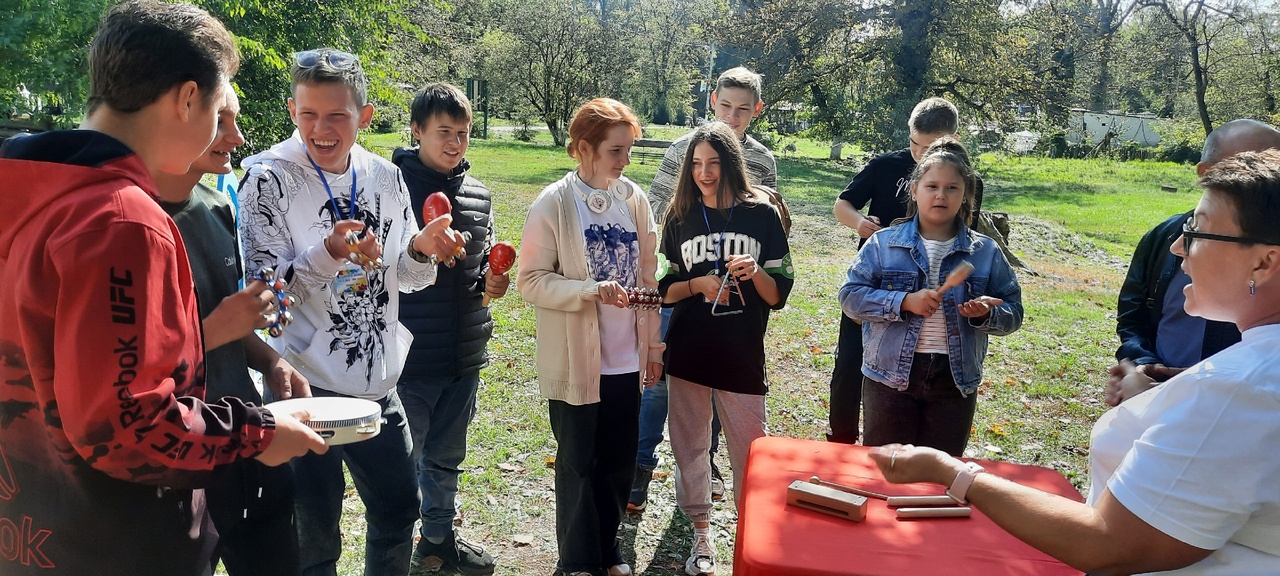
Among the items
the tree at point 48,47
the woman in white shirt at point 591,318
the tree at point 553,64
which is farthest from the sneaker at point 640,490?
the tree at point 553,64

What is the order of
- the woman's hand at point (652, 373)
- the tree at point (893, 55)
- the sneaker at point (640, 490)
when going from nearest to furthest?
the woman's hand at point (652, 373) < the sneaker at point (640, 490) < the tree at point (893, 55)

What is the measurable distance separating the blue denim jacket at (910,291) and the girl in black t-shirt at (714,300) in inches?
17.6

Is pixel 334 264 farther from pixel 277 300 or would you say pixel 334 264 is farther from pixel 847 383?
pixel 847 383

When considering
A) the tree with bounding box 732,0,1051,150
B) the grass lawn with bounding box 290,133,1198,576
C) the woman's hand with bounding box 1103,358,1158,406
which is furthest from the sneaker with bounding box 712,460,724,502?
the tree with bounding box 732,0,1051,150

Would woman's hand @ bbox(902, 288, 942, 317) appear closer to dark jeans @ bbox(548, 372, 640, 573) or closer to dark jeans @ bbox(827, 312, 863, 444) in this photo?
dark jeans @ bbox(827, 312, 863, 444)

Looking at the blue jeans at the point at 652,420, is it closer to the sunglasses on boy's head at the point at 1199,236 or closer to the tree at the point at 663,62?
the sunglasses on boy's head at the point at 1199,236

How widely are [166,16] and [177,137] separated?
252 mm

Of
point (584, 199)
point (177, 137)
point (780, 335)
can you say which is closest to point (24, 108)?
point (780, 335)

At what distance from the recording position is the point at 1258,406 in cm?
158

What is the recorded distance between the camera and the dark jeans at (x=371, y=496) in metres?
2.76

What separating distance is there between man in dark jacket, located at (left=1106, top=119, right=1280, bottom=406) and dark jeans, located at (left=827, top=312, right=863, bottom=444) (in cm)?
136

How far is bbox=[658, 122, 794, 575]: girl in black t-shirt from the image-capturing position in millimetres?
4027

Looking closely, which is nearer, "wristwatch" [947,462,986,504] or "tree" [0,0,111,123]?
"wristwatch" [947,462,986,504]

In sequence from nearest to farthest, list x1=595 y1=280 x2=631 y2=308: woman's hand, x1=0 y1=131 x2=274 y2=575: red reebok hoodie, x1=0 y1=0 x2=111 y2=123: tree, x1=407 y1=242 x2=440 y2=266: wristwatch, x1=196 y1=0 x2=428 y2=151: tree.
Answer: x1=0 y1=131 x2=274 y2=575: red reebok hoodie, x1=407 y1=242 x2=440 y2=266: wristwatch, x1=595 y1=280 x2=631 y2=308: woman's hand, x1=0 y1=0 x2=111 y2=123: tree, x1=196 y1=0 x2=428 y2=151: tree
